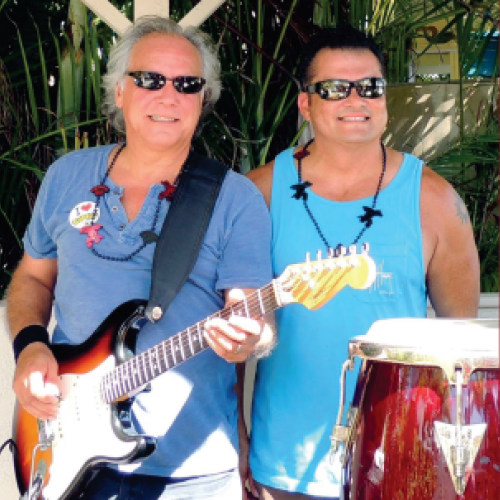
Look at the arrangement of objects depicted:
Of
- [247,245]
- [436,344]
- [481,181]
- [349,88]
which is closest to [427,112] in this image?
[481,181]

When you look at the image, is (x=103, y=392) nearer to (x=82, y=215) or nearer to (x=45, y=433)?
(x=45, y=433)

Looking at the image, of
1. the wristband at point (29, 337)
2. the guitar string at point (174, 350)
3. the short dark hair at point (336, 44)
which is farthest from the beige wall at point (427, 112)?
the guitar string at point (174, 350)

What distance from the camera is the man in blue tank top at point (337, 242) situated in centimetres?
261

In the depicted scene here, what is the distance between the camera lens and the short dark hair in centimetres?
286

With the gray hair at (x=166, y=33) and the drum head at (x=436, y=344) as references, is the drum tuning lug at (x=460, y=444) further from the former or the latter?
the gray hair at (x=166, y=33)

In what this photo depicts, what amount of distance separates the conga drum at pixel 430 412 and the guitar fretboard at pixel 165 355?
0.24 metres

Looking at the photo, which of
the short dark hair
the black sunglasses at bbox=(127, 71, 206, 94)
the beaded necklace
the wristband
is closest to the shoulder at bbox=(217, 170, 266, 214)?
the beaded necklace

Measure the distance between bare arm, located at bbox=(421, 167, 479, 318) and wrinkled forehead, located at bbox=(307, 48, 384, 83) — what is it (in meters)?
0.34

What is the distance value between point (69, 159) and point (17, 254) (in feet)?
5.85

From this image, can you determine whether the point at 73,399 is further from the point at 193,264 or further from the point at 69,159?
the point at 69,159

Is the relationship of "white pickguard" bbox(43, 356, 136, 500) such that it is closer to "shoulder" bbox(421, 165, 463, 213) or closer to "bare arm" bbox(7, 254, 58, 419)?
"bare arm" bbox(7, 254, 58, 419)

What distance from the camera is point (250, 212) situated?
2525 mm

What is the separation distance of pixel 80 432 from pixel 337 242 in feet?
2.73

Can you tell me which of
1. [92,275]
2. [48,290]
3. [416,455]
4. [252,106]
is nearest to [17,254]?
[252,106]
